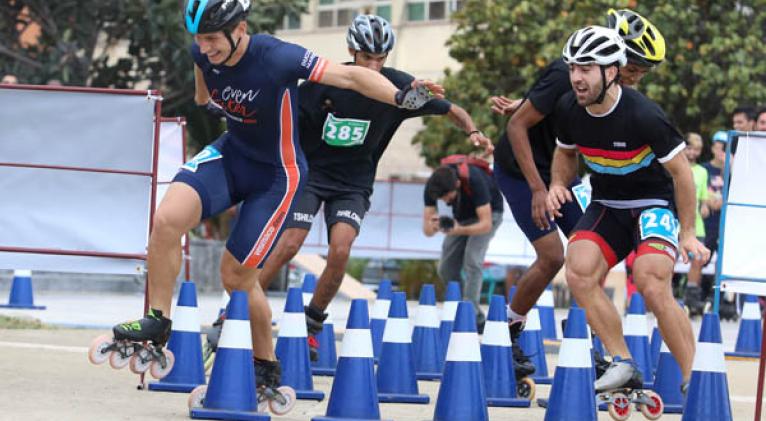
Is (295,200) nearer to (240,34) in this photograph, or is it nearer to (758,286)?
(240,34)

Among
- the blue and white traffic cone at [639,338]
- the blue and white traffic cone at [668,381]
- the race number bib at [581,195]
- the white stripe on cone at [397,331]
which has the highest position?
the race number bib at [581,195]

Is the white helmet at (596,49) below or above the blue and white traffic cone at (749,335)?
above

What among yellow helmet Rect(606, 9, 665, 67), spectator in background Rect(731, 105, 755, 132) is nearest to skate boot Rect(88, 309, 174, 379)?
yellow helmet Rect(606, 9, 665, 67)

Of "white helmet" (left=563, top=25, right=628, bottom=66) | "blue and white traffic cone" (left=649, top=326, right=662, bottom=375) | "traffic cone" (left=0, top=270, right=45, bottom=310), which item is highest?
"white helmet" (left=563, top=25, right=628, bottom=66)

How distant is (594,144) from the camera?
28.3 ft

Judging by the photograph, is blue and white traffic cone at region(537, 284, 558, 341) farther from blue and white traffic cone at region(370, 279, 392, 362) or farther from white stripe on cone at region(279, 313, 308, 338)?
white stripe on cone at region(279, 313, 308, 338)

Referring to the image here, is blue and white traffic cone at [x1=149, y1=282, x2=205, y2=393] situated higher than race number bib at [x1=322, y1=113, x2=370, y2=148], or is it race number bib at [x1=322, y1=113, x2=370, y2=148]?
race number bib at [x1=322, y1=113, x2=370, y2=148]

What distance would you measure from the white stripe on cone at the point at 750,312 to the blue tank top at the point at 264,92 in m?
7.21

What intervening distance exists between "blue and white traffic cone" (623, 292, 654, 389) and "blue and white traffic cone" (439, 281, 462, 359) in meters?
1.15

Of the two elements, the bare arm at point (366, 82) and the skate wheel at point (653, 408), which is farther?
the skate wheel at point (653, 408)

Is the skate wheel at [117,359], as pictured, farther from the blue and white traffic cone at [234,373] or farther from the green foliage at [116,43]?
the green foliage at [116,43]

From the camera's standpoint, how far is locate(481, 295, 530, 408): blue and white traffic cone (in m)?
9.48

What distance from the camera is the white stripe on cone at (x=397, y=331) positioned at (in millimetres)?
9664

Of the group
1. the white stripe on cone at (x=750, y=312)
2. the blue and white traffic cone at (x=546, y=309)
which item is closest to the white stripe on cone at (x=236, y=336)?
the blue and white traffic cone at (x=546, y=309)
